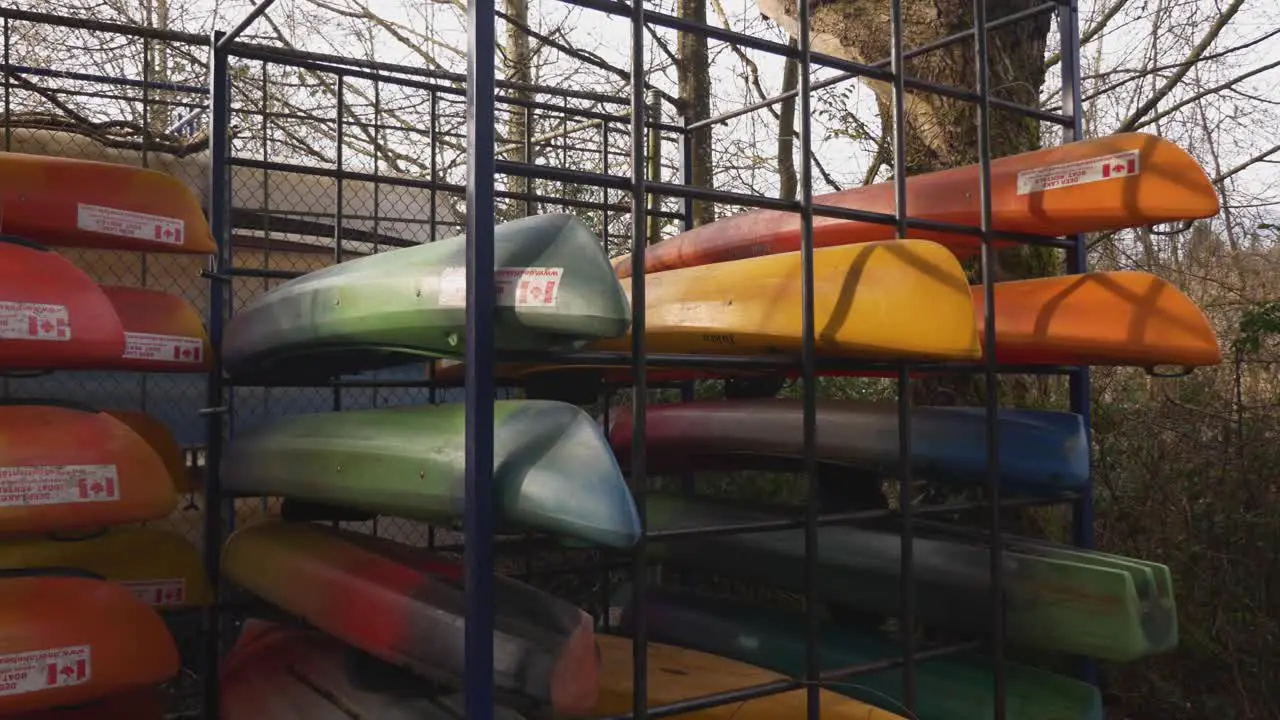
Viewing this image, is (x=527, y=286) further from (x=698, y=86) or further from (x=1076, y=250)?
(x=698, y=86)

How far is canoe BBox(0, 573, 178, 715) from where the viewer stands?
2352mm

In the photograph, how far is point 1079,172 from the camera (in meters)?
2.64

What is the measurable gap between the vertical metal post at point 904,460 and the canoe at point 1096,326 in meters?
0.24

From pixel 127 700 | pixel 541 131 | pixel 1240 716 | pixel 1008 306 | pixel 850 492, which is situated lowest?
pixel 1240 716

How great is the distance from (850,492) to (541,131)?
22.5 ft

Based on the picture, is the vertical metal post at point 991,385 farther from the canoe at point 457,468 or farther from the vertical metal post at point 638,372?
the canoe at point 457,468

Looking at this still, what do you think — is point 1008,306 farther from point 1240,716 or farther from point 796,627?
point 1240,716

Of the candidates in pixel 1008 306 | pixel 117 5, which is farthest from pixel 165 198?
pixel 117 5

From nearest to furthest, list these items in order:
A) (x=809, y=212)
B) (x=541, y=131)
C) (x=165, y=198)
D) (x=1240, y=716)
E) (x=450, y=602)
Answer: (x=450, y=602), (x=809, y=212), (x=165, y=198), (x=1240, y=716), (x=541, y=131)

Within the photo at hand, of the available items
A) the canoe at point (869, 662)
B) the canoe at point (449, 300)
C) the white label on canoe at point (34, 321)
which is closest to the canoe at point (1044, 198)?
the canoe at point (449, 300)

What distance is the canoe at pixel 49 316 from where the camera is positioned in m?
2.47

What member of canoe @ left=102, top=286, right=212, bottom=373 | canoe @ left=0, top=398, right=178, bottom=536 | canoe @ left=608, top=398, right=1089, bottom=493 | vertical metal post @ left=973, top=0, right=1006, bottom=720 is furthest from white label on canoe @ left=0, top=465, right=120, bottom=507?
vertical metal post @ left=973, top=0, right=1006, bottom=720

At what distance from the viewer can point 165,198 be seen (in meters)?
3.04

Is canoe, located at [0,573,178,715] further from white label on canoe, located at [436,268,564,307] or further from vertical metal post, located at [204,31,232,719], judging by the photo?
white label on canoe, located at [436,268,564,307]
